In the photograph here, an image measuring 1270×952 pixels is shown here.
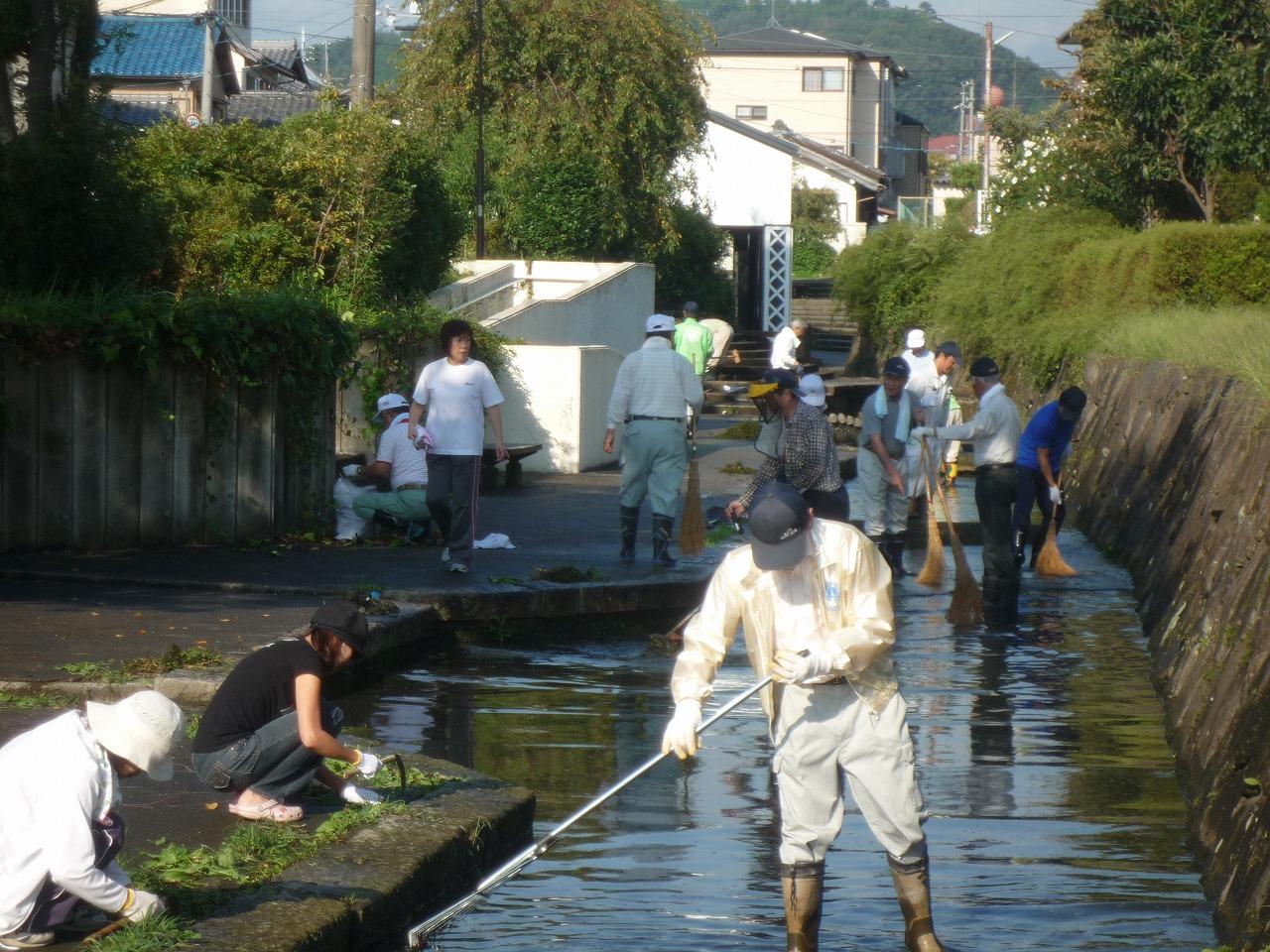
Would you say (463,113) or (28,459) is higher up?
(463,113)

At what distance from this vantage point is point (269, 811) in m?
6.17

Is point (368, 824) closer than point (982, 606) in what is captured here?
Yes

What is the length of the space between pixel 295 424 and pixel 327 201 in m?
7.66

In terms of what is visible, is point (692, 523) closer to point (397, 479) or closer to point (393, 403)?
point (397, 479)

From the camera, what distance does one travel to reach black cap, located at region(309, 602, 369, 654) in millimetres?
6133

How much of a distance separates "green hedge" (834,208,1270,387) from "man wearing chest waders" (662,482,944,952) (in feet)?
37.1

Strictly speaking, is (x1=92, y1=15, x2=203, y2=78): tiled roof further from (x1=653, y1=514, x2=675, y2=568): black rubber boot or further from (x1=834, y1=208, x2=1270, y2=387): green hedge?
(x1=653, y1=514, x2=675, y2=568): black rubber boot

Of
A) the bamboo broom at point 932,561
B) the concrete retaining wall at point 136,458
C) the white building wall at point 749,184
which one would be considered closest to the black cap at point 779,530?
the concrete retaining wall at point 136,458

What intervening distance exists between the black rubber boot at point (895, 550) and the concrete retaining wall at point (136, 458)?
4722 millimetres

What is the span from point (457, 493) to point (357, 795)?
17.1 ft

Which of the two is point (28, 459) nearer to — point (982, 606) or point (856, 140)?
point (982, 606)

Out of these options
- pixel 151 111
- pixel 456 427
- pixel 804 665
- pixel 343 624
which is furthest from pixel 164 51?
pixel 804 665

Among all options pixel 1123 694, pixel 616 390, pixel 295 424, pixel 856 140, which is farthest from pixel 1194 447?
pixel 856 140

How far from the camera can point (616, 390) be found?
12.6 m
